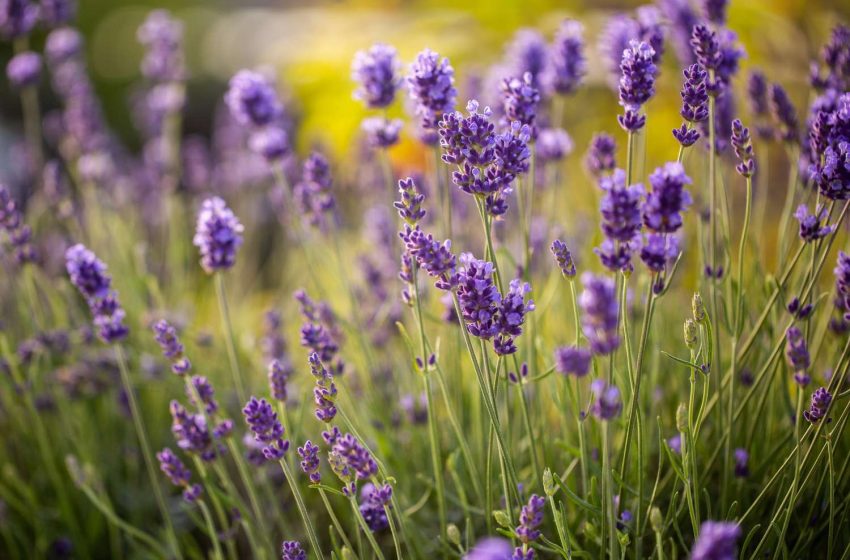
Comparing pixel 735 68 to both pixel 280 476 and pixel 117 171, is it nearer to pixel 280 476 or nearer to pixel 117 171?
pixel 280 476

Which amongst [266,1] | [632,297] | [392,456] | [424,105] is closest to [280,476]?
[392,456]

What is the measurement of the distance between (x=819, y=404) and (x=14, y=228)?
6.70 ft

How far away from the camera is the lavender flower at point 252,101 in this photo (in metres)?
2.18

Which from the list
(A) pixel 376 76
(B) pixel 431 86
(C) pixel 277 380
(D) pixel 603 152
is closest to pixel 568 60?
(D) pixel 603 152

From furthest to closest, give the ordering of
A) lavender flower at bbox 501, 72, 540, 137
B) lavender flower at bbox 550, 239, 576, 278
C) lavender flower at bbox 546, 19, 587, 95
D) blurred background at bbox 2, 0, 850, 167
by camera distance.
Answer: blurred background at bbox 2, 0, 850, 167 → lavender flower at bbox 546, 19, 587, 95 → lavender flower at bbox 501, 72, 540, 137 → lavender flower at bbox 550, 239, 576, 278

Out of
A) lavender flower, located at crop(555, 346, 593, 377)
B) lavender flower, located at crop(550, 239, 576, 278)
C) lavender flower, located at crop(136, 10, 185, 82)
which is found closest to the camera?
lavender flower, located at crop(555, 346, 593, 377)

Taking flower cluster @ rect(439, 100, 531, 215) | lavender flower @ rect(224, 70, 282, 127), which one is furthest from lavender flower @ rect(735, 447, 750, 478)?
lavender flower @ rect(224, 70, 282, 127)

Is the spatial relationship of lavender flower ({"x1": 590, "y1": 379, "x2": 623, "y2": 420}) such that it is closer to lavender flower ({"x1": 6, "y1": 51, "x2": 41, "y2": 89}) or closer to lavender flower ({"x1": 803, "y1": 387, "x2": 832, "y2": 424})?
lavender flower ({"x1": 803, "y1": 387, "x2": 832, "y2": 424})

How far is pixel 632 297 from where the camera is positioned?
2.12m

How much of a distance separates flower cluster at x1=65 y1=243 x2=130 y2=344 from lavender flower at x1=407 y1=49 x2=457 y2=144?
80 cm

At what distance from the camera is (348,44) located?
5930 millimetres

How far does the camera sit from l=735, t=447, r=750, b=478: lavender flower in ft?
5.70

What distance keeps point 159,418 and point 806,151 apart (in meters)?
2.36

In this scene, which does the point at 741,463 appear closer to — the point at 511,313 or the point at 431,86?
the point at 511,313
